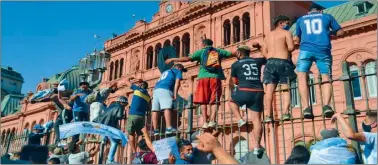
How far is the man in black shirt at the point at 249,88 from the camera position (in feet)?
18.9

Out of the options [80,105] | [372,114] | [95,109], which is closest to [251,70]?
[372,114]

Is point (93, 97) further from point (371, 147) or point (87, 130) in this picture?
point (371, 147)

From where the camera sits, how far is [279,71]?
19.6ft

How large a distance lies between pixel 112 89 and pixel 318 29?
5.09m

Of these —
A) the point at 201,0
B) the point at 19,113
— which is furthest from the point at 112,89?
the point at 19,113

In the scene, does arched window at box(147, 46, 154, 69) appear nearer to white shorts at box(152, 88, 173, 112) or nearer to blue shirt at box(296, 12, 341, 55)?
A: white shorts at box(152, 88, 173, 112)

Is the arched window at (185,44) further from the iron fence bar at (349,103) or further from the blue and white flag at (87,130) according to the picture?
the iron fence bar at (349,103)

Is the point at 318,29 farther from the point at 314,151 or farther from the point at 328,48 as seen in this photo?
the point at 314,151

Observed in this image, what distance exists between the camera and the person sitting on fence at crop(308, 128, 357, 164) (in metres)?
4.03

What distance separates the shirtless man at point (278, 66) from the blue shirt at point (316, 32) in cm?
29

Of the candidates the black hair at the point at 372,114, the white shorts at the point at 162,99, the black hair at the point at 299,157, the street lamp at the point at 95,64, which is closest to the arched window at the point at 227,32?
the street lamp at the point at 95,64

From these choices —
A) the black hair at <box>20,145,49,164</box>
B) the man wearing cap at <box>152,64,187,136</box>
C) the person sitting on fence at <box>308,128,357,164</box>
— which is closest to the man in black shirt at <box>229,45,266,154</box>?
the person sitting on fence at <box>308,128,357,164</box>

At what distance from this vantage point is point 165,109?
7457 mm

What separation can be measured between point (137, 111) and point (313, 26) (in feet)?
13.5
